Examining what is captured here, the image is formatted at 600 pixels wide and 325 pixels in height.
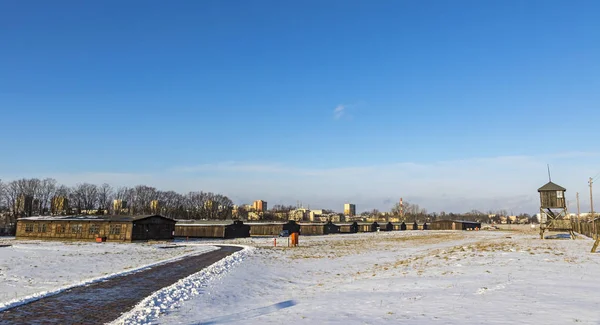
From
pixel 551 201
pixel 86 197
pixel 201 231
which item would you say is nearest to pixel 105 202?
pixel 86 197

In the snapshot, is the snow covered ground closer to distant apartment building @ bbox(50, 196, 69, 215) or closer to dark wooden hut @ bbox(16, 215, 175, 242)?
dark wooden hut @ bbox(16, 215, 175, 242)

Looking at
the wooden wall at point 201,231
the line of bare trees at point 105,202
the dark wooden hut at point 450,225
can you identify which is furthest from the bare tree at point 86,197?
the dark wooden hut at point 450,225

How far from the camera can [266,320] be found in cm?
1211

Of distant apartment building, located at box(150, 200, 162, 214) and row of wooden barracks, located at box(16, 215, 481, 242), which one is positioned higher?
distant apartment building, located at box(150, 200, 162, 214)

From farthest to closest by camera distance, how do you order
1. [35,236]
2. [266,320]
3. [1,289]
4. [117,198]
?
1. [117,198]
2. [35,236]
3. [1,289]
4. [266,320]

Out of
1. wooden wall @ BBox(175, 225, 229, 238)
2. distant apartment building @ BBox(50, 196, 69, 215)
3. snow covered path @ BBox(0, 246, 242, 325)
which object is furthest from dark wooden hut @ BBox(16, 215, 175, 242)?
distant apartment building @ BBox(50, 196, 69, 215)

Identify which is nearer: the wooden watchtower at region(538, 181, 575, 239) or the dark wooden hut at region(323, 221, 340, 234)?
the wooden watchtower at region(538, 181, 575, 239)

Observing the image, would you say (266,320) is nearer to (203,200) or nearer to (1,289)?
(1,289)

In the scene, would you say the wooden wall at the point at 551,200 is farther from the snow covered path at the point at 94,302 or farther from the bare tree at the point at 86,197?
the bare tree at the point at 86,197

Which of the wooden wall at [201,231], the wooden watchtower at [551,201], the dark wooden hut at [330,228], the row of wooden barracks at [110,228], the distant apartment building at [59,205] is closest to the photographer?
the wooden watchtower at [551,201]

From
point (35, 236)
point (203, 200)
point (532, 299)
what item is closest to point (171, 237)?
point (35, 236)

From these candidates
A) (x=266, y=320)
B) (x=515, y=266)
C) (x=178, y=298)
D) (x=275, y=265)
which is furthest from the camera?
(x=275, y=265)

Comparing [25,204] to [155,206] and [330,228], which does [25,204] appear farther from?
[330,228]

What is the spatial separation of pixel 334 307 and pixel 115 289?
10.5 meters
